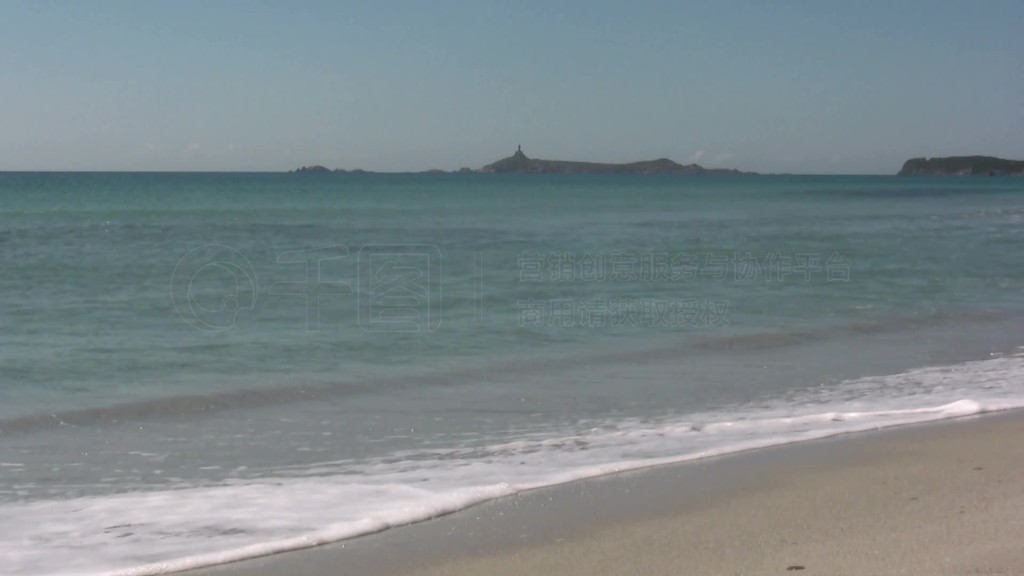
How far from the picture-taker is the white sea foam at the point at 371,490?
4.52 meters

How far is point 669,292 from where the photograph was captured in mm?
14820

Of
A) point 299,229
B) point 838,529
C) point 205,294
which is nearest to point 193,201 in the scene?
point 299,229

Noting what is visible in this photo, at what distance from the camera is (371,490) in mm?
5355
